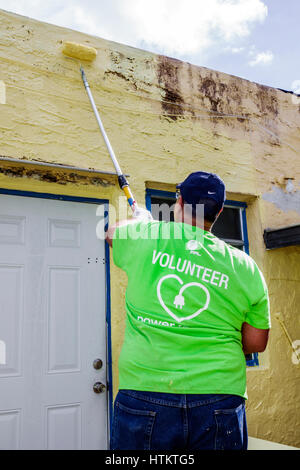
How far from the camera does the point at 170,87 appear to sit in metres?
4.20

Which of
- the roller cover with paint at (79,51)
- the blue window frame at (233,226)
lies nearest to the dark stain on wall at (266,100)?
the blue window frame at (233,226)

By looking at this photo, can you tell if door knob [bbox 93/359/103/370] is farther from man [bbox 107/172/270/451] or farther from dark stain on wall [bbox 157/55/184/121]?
dark stain on wall [bbox 157/55/184/121]

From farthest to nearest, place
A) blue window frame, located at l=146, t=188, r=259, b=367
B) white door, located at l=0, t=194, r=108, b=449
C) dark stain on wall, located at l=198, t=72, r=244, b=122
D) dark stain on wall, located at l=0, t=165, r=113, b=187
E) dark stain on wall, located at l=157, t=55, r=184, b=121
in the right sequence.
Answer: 1. dark stain on wall, located at l=198, t=72, r=244, b=122
2. blue window frame, located at l=146, t=188, r=259, b=367
3. dark stain on wall, located at l=157, t=55, r=184, b=121
4. dark stain on wall, located at l=0, t=165, r=113, b=187
5. white door, located at l=0, t=194, r=108, b=449

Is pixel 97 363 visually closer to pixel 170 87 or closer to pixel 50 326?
pixel 50 326

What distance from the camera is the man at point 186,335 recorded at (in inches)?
63.2

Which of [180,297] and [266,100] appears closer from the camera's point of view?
[180,297]

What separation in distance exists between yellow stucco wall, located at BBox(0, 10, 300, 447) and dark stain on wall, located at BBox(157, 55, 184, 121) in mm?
12

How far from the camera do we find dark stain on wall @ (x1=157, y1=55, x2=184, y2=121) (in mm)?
4123

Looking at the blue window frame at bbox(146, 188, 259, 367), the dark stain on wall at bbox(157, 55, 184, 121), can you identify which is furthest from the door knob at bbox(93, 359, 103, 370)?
the dark stain on wall at bbox(157, 55, 184, 121)

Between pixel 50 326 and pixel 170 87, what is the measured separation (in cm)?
255

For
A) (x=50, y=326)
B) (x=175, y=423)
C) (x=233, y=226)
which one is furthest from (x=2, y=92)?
(x=175, y=423)

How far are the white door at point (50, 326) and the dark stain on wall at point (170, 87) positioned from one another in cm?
140

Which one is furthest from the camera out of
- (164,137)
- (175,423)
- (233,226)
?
(233,226)

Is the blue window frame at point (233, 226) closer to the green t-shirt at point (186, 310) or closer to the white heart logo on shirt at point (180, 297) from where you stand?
the green t-shirt at point (186, 310)
